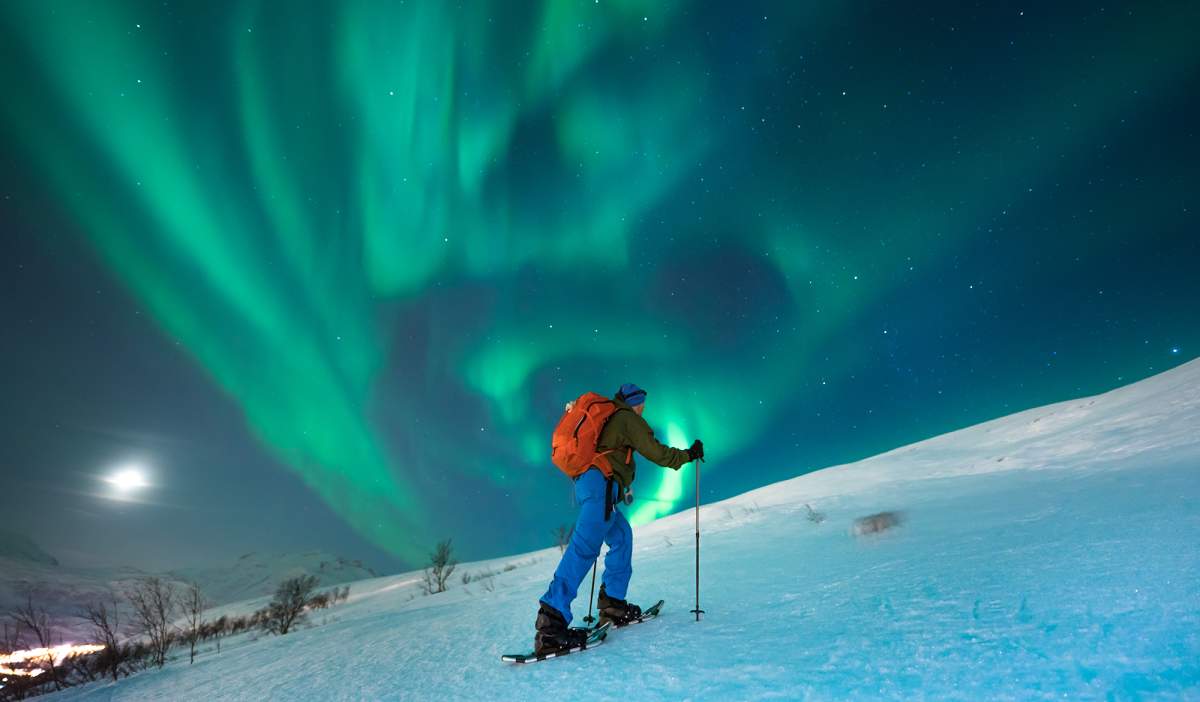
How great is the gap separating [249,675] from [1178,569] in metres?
6.28

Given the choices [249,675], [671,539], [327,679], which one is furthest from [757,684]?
[671,539]

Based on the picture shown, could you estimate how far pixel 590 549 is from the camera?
3656mm

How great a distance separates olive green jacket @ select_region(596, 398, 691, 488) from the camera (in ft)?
12.6

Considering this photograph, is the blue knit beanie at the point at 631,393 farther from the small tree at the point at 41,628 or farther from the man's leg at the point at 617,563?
the small tree at the point at 41,628

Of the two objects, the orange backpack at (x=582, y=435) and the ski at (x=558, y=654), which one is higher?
the orange backpack at (x=582, y=435)

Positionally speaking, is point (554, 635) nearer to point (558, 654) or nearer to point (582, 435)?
point (558, 654)

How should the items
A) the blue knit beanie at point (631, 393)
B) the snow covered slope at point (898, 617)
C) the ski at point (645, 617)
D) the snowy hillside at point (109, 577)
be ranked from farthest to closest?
the snowy hillside at point (109, 577) → the blue knit beanie at point (631, 393) → the ski at point (645, 617) → the snow covered slope at point (898, 617)

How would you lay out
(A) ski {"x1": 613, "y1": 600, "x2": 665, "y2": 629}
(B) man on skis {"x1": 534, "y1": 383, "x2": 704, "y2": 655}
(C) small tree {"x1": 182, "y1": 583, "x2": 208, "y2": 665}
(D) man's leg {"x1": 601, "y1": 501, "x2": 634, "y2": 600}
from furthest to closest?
(C) small tree {"x1": 182, "y1": 583, "x2": 208, "y2": 665} < (D) man's leg {"x1": 601, "y1": 501, "x2": 634, "y2": 600} < (A) ski {"x1": 613, "y1": 600, "x2": 665, "y2": 629} < (B) man on skis {"x1": 534, "y1": 383, "x2": 704, "y2": 655}

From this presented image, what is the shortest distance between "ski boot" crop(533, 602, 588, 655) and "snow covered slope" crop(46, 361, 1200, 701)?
5.8 inches

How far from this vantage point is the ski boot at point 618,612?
3826 mm

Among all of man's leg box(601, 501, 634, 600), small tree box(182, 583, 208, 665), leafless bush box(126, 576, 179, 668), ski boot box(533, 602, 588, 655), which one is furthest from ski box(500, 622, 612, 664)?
leafless bush box(126, 576, 179, 668)

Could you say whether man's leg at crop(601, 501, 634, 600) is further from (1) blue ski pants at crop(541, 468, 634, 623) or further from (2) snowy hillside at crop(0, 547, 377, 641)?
(2) snowy hillside at crop(0, 547, 377, 641)

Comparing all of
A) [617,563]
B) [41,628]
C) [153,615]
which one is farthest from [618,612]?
[153,615]

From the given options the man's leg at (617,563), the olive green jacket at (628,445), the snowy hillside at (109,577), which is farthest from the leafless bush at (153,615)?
the olive green jacket at (628,445)
